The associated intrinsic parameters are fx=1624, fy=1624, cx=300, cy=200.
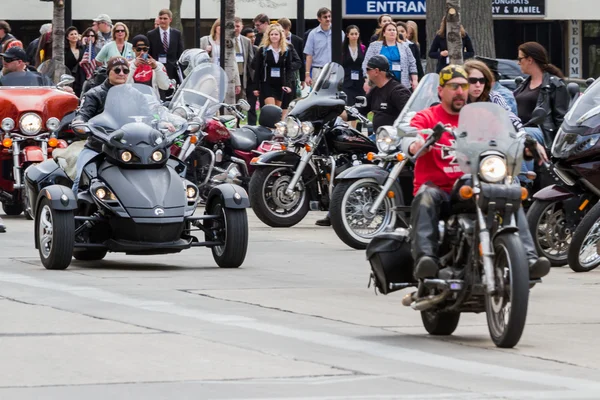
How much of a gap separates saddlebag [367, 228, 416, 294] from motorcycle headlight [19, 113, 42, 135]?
9073 millimetres

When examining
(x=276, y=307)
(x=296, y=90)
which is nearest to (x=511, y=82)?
(x=296, y=90)

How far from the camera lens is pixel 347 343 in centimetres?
895

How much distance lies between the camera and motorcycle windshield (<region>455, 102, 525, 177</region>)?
8898mm

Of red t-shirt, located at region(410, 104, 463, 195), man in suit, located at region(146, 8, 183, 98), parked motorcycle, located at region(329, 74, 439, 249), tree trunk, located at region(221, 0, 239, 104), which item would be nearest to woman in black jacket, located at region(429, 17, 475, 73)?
tree trunk, located at region(221, 0, 239, 104)

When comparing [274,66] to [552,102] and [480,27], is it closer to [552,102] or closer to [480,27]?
[480,27]

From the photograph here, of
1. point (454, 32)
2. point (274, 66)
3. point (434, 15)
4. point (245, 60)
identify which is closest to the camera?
point (454, 32)

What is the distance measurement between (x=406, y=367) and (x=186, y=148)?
10236mm

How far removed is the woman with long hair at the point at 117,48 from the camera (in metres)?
23.5

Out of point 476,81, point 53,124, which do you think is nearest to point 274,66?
point 53,124

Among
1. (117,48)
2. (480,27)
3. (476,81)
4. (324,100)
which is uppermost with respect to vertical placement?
(480,27)

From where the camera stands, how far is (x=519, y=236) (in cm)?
883

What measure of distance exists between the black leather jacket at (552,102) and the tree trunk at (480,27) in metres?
9.08

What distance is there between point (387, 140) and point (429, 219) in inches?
192

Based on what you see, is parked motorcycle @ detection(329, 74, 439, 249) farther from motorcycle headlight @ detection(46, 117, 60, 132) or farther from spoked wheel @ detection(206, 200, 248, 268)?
motorcycle headlight @ detection(46, 117, 60, 132)
